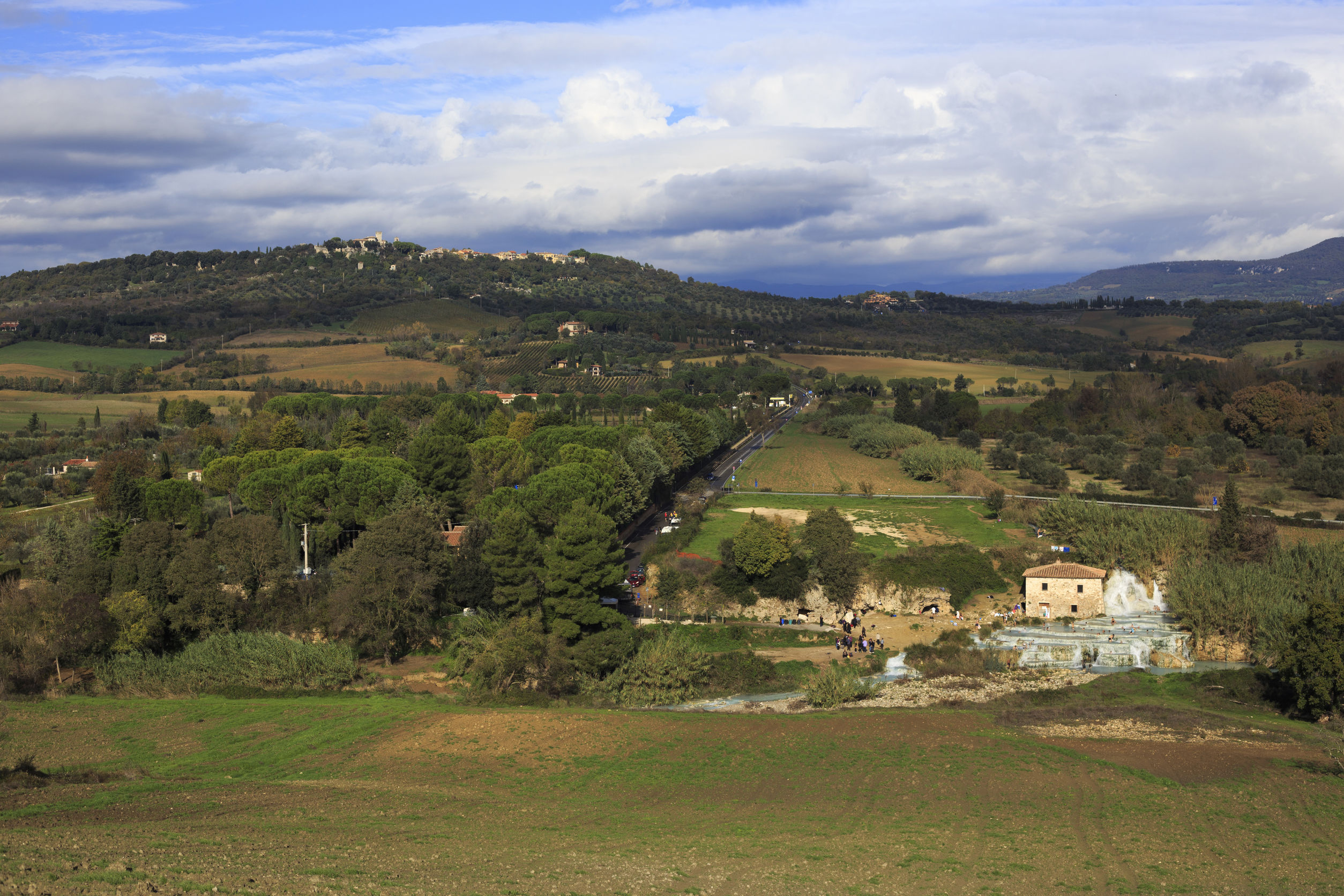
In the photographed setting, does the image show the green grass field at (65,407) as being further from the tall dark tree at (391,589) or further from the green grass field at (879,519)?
the tall dark tree at (391,589)

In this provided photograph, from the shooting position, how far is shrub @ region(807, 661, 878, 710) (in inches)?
1497

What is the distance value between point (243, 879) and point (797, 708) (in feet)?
80.7

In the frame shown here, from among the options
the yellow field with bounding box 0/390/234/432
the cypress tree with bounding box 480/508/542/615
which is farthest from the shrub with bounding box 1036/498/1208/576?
the yellow field with bounding box 0/390/234/432

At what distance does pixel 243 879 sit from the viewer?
54.1ft

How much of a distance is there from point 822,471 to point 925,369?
7645 cm

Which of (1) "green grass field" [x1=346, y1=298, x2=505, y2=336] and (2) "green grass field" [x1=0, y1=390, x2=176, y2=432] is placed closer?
(2) "green grass field" [x1=0, y1=390, x2=176, y2=432]

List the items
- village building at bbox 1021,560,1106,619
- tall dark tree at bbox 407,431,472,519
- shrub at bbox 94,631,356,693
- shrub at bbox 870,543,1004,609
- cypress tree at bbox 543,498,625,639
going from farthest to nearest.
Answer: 1. tall dark tree at bbox 407,431,472,519
2. shrub at bbox 870,543,1004,609
3. village building at bbox 1021,560,1106,619
4. cypress tree at bbox 543,498,625,639
5. shrub at bbox 94,631,356,693

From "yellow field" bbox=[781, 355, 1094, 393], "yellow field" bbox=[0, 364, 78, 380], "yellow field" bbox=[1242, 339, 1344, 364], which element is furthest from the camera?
"yellow field" bbox=[781, 355, 1094, 393]

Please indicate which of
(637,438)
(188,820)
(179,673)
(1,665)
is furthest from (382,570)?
(637,438)

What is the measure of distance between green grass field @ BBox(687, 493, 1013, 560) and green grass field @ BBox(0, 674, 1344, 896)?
1871 cm

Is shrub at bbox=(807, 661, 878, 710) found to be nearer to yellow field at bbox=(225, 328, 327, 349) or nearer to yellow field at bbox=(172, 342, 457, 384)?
yellow field at bbox=(172, 342, 457, 384)

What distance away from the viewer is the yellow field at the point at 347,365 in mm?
135000

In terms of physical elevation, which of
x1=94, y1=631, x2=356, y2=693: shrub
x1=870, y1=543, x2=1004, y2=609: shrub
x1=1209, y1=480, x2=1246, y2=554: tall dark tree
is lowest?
x1=94, y1=631, x2=356, y2=693: shrub

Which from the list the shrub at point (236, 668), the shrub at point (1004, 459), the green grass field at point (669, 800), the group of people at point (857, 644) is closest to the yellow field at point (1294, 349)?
the shrub at point (1004, 459)
